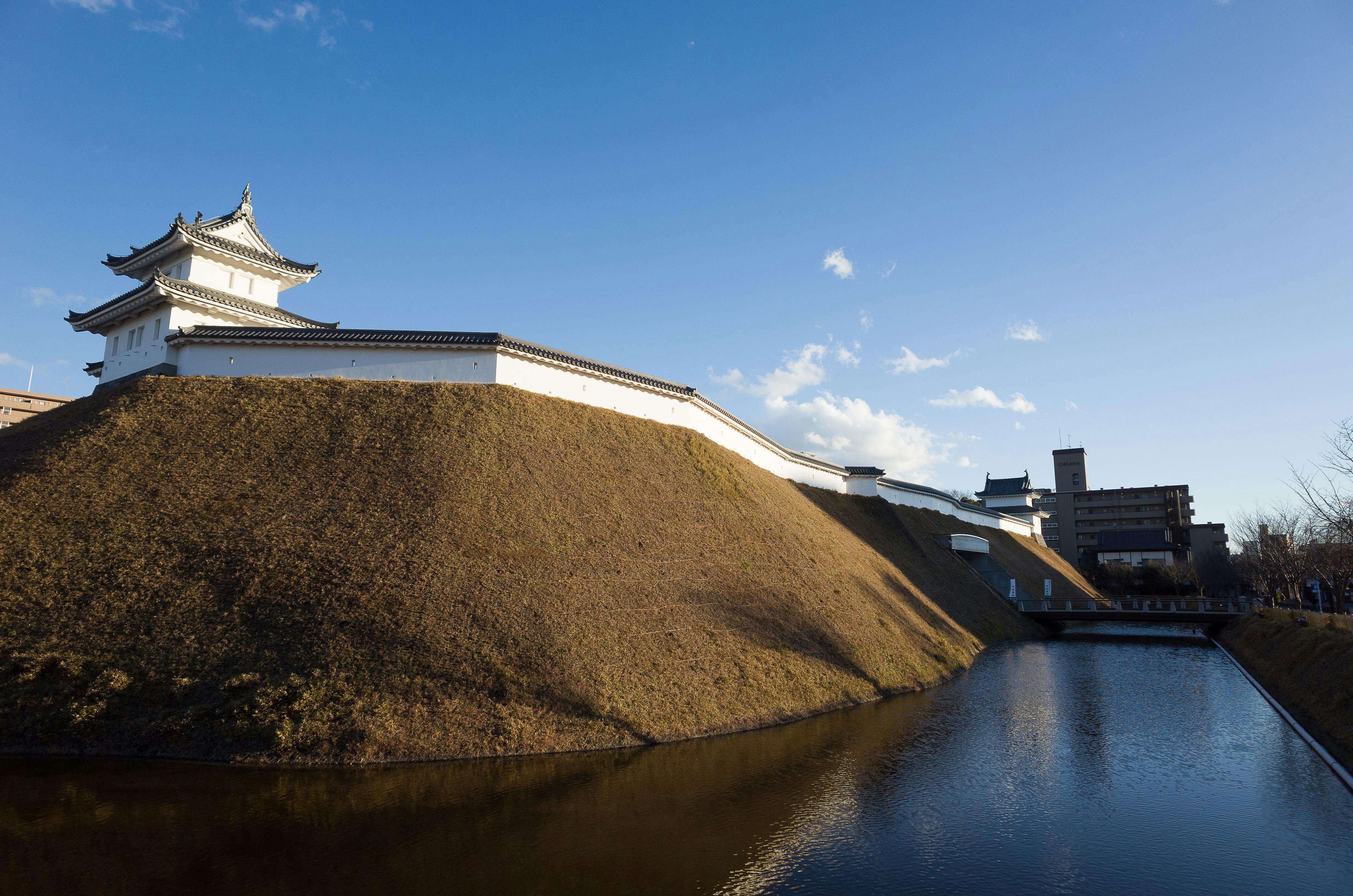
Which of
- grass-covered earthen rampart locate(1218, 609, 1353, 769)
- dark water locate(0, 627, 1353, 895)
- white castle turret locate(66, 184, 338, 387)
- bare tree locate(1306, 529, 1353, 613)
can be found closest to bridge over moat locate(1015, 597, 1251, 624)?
bare tree locate(1306, 529, 1353, 613)

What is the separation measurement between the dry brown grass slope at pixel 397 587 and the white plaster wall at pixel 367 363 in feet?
3.42

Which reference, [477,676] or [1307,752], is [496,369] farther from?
[1307,752]

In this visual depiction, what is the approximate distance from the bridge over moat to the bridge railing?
38 mm

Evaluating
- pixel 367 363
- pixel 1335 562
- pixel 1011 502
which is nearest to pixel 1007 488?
pixel 1011 502

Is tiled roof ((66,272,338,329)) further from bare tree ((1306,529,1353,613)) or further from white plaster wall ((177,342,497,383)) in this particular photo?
bare tree ((1306,529,1353,613))

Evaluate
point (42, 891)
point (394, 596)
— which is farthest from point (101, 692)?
point (42, 891)

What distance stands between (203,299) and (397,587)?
23.5 meters

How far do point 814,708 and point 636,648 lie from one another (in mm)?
5870

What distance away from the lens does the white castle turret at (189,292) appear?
105 ft

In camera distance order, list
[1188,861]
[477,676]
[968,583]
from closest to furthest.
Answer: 1. [1188,861]
2. [477,676]
3. [968,583]

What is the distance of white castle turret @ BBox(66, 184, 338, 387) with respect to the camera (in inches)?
1264

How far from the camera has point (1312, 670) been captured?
73.4 feet

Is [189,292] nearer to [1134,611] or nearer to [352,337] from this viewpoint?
[352,337]

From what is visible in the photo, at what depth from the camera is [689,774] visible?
14.4 meters
